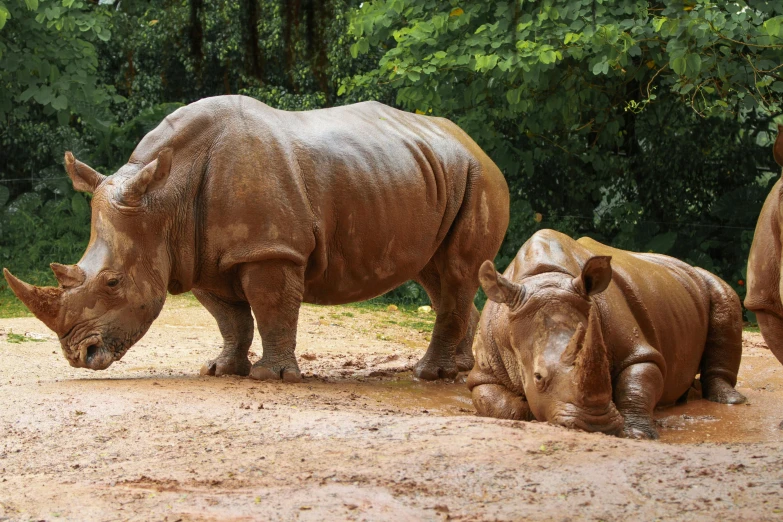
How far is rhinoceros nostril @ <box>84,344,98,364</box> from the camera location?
671 cm

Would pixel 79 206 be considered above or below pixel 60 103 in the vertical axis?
below

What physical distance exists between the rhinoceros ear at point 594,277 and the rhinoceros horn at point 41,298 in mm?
3050

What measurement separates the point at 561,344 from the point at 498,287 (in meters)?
0.46

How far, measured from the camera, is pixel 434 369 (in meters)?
8.23

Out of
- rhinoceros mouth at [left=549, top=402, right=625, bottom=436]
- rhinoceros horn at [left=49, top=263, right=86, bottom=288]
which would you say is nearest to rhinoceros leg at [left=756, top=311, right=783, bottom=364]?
rhinoceros mouth at [left=549, top=402, right=625, bottom=436]

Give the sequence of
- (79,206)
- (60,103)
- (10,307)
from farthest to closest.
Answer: (79,206)
(60,103)
(10,307)

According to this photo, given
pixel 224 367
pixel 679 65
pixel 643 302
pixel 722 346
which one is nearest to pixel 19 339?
pixel 224 367

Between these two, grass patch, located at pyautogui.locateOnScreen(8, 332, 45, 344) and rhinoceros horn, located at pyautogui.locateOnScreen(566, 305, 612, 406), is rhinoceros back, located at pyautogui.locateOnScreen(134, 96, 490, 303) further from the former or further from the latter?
grass patch, located at pyautogui.locateOnScreen(8, 332, 45, 344)

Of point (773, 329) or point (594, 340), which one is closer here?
point (594, 340)

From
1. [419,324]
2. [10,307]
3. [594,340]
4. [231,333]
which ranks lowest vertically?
[10,307]

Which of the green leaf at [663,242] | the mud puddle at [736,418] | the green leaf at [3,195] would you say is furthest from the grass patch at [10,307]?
the mud puddle at [736,418]

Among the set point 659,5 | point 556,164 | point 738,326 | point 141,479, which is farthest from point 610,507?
point 556,164

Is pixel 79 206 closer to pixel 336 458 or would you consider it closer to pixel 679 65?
pixel 679 65

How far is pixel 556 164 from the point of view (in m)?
14.0
